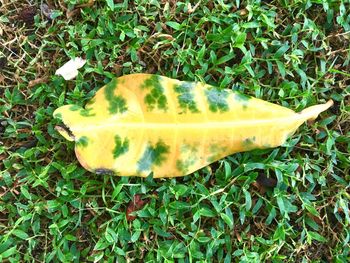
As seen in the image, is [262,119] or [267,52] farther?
[267,52]

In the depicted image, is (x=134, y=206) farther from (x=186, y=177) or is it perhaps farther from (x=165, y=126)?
(x=165, y=126)

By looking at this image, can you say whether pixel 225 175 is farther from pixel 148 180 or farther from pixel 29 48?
pixel 29 48

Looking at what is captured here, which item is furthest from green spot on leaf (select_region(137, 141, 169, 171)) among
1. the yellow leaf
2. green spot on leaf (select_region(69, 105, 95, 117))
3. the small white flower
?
the small white flower

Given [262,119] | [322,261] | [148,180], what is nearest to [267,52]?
[262,119]

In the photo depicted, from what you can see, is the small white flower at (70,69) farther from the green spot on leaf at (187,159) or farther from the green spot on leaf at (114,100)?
the green spot on leaf at (187,159)

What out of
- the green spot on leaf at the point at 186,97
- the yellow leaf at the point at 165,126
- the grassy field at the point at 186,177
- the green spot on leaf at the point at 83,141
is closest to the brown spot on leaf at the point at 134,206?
the grassy field at the point at 186,177

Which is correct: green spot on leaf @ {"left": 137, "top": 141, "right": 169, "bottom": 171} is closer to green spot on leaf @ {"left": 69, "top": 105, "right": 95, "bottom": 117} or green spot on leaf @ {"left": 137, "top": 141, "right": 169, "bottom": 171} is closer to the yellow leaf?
the yellow leaf

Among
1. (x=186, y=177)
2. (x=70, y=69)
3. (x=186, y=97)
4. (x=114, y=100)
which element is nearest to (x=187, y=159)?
(x=186, y=177)

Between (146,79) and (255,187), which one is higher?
(146,79)
